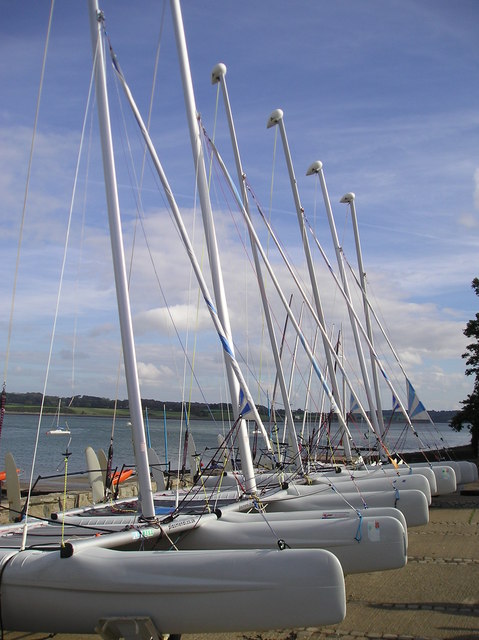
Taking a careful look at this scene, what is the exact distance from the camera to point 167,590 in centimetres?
778

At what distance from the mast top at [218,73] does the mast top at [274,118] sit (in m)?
3.36

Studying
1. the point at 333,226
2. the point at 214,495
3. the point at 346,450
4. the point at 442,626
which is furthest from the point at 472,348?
the point at 442,626

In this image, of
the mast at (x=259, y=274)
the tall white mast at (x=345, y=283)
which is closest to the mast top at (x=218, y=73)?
the mast at (x=259, y=274)

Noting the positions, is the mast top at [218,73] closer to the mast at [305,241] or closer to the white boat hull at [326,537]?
the mast at [305,241]

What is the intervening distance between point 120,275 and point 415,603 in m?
6.41

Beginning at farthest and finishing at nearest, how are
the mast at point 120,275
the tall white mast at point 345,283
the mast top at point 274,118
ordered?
the tall white mast at point 345,283, the mast top at point 274,118, the mast at point 120,275

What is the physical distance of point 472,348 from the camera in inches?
1393

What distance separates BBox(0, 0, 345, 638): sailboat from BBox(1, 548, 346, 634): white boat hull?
11 millimetres

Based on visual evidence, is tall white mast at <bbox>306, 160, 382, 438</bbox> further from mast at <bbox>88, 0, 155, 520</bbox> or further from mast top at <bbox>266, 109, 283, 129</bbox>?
mast at <bbox>88, 0, 155, 520</bbox>

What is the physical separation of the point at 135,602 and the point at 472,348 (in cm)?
3079

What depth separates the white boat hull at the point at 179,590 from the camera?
750 centimetres

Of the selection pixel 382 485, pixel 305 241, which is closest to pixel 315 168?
pixel 305 241

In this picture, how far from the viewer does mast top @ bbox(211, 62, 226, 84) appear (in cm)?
1797

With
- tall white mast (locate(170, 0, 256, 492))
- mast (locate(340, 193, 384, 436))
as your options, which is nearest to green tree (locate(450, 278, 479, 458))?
mast (locate(340, 193, 384, 436))
